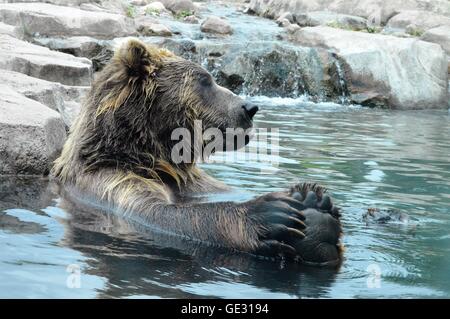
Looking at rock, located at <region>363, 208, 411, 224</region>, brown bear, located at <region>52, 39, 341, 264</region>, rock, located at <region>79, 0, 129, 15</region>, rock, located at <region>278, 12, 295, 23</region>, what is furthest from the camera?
rock, located at <region>278, 12, 295, 23</region>

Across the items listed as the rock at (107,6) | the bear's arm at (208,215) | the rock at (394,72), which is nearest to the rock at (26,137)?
the bear's arm at (208,215)

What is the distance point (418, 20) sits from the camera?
2773 cm

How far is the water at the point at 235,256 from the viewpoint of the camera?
3924 mm

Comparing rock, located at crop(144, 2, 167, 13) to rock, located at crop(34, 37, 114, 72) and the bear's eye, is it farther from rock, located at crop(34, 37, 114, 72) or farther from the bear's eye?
the bear's eye

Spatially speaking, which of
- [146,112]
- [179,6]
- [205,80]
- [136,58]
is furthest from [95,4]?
[146,112]

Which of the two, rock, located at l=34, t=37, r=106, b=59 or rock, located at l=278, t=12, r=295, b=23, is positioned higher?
rock, located at l=278, t=12, r=295, b=23

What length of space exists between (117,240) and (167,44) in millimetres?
15301

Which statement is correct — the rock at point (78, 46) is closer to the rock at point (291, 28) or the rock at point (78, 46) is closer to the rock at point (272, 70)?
the rock at point (272, 70)

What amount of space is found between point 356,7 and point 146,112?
84.1 ft

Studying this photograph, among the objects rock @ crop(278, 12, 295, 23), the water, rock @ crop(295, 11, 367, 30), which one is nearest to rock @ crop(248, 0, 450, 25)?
rock @ crop(278, 12, 295, 23)

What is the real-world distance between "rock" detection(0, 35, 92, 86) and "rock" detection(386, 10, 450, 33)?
62.0ft

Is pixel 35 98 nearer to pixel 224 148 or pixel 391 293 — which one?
pixel 224 148

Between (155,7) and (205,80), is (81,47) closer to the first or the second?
(155,7)

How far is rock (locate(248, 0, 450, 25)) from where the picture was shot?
29.9 metres
